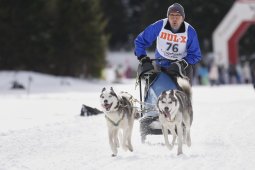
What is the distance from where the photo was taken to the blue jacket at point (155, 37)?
24.0 feet

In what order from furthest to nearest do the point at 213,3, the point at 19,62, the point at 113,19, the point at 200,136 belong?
the point at 113,19 < the point at 213,3 < the point at 19,62 < the point at 200,136

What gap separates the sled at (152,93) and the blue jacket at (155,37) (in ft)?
0.67

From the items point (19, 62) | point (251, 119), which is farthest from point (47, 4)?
point (251, 119)

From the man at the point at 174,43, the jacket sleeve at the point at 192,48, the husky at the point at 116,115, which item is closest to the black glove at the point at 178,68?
the man at the point at 174,43

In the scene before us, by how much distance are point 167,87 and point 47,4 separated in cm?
2268

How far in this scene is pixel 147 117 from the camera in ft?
24.7

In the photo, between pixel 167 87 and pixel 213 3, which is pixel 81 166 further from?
pixel 213 3

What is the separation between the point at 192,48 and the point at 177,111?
40.4 inches

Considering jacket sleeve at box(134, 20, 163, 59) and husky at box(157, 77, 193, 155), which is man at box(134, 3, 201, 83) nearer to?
jacket sleeve at box(134, 20, 163, 59)

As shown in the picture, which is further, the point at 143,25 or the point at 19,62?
the point at 143,25

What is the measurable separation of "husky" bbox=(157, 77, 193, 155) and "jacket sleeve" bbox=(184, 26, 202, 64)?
29 cm

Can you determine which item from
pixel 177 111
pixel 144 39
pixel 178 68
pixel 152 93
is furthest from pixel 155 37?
pixel 177 111

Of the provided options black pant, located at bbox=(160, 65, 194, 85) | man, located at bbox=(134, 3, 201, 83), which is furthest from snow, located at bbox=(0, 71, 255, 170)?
man, located at bbox=(134, 3, 201, 83)

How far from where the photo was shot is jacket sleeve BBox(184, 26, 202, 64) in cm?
731
